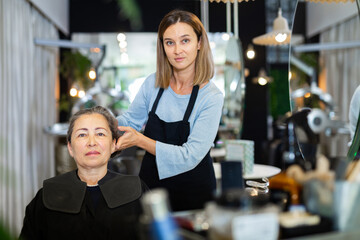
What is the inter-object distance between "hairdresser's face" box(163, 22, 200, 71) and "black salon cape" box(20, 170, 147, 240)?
20.9 inches

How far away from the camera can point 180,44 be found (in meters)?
1.80

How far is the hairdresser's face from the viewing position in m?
1.79

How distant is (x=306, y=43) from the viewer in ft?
5.24

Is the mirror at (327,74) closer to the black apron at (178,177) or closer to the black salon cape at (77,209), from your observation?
the black apron at (178,177)

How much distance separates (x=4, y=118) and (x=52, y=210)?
10.1ft

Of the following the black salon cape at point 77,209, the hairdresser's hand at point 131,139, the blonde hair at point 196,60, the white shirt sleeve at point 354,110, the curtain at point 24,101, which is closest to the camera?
the white shirt sleeve at point 354,110

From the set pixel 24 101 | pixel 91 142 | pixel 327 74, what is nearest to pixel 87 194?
pixel 91 142

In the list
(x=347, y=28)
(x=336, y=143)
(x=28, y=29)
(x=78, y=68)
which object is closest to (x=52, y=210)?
(x=336, y=143)

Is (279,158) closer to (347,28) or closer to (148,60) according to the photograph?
(148,60)

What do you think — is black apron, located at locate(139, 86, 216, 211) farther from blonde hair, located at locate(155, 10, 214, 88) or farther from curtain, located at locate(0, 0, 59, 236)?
curtain, located at locate(0, 0, 59, 236)

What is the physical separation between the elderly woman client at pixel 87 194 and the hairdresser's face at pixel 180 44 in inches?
14.5

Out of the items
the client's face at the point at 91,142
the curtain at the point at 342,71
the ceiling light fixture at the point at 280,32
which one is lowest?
the client's face at the point at 91,142

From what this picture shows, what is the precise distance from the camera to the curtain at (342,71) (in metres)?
1.44

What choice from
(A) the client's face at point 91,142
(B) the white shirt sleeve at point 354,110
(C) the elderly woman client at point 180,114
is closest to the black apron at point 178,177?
(C) the elderly woman client at point 180,114
